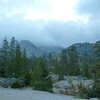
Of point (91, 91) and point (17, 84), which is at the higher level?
point (17, 84)

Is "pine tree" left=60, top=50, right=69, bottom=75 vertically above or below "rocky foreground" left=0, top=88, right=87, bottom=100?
above

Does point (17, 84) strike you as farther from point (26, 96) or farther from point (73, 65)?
point (73, 65)

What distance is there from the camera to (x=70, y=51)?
93.2 meters

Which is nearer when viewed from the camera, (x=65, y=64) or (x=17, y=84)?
(x=17, y=84)

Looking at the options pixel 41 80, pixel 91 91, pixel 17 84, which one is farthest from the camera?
pixel 17 84

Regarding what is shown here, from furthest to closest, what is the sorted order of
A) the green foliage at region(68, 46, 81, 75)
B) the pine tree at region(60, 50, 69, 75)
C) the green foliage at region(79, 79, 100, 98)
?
the pine tree at region(60, 50, 69, 75), the green foliage at region(68, 46, 81, 75), the green foliage at region(79, 79, 100, 98)

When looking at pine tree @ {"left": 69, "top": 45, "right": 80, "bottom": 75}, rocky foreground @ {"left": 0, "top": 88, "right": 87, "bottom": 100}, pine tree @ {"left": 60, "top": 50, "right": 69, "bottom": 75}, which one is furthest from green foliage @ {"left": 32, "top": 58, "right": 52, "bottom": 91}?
pine tree @ {"left": 60, "top": 50, "right": 69, "bottom": 75}

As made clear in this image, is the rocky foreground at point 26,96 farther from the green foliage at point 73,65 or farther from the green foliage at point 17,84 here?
the green foliage at point 73,65

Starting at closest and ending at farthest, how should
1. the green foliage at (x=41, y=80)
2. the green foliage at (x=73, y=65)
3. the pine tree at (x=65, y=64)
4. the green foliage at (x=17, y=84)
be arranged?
the green foliage at (x=41, y=80), the green foliage at (x=17, y=84), the green foliage at (x=73, y=65), the pine tree at (x=65, y=64)

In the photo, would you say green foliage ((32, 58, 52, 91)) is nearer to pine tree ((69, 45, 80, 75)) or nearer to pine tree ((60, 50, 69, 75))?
pine tree ((69, 45, 80, 75))

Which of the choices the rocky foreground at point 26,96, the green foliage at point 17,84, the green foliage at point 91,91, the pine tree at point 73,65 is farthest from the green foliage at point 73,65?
the rocky foreground at point 26,96

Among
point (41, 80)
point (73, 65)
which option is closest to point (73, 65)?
point (73, 65)

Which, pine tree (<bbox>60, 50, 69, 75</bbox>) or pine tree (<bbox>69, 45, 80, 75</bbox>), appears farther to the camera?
pine tree (<bbox>60, 50, 69, 75</bbox>)

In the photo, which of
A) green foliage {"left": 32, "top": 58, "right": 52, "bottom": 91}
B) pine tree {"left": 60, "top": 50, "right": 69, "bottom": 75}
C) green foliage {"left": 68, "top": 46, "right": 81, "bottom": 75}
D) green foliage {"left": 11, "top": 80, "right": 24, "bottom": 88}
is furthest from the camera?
pine tree {"left": 60, "top": 50, "right": 69, "bottom": 75}
